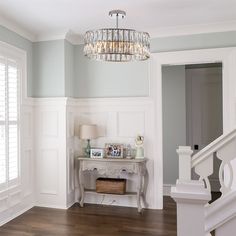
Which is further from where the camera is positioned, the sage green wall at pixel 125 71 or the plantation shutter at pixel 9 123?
the sage green wall at pixel 125 71

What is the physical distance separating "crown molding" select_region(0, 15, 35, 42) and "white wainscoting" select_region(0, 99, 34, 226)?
3.39 ft

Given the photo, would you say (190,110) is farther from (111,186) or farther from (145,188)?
(111,186)

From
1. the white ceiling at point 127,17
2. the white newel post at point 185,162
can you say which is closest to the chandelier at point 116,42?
the white ceiling at point 127,17

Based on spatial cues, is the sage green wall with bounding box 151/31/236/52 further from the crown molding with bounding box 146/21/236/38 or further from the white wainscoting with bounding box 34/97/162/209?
the white wainscoting with bounding box 34/97/162/209

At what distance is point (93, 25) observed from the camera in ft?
13.6

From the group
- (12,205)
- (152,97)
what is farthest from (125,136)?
(12,205)

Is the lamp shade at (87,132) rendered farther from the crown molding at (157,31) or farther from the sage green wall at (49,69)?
the crown molding at (157,31)

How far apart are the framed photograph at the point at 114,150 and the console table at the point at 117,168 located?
0.13 metres

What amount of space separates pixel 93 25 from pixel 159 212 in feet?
10.0

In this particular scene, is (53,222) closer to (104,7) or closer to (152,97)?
(152,97)

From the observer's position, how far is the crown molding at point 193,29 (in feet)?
13.4

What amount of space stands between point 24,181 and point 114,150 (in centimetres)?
151

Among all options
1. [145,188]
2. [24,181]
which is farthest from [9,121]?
[145,188]

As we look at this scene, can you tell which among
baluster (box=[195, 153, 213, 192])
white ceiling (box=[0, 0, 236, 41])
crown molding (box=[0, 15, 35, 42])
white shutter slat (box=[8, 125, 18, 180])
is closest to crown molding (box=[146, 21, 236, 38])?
white ceiling (box=[0, 0, 236, 41])
